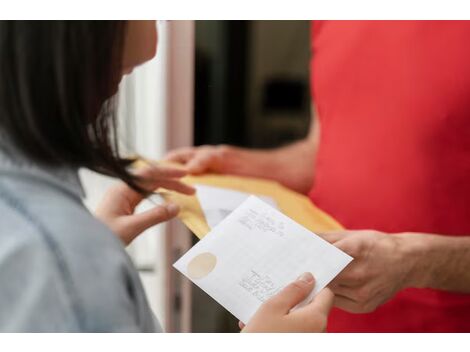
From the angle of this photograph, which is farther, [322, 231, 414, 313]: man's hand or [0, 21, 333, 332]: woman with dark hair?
[322, 231, 414, 313]: man's hand

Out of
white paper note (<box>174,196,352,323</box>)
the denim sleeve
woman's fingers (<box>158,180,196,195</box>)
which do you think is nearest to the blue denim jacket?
the denim sleeve

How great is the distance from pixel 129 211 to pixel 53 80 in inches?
8.2

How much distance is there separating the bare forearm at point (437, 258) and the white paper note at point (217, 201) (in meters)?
0.20

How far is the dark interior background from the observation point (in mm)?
1348

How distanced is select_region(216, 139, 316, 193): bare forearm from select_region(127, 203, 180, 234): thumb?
234 millimetres

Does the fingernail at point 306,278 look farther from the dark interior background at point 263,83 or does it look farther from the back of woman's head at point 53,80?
the dark interior background at point 263,83

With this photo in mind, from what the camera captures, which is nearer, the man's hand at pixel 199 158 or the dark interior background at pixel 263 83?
the man's hand at pixel 199 158

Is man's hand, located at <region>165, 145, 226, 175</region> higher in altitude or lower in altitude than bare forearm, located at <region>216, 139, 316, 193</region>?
higher

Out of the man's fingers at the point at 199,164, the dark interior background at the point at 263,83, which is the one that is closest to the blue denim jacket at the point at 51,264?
the man's fingers at the point at 199,164

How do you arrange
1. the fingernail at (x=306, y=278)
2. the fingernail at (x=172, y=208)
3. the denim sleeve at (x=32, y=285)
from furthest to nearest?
the fingernail at (x=172, y=208), the fingernail at (x=306, y=278), the denim sleeve at (x=32, y=285)

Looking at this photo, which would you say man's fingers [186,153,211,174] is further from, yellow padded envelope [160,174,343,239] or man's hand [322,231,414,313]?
man's hand [322,231,414,313]

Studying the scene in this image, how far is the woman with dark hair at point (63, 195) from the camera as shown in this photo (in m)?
0.59
